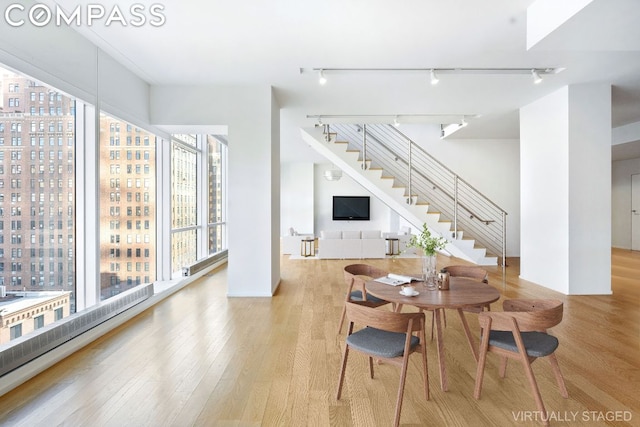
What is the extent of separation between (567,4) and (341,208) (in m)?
10.0

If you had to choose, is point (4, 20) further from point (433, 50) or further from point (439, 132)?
point (439, 132)

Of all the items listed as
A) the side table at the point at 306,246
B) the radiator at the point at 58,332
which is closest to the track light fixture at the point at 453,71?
the radiator at the point at 58,332

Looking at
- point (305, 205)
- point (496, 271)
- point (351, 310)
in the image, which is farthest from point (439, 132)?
point (351, 310)

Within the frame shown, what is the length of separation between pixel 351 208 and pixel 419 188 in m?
3.98

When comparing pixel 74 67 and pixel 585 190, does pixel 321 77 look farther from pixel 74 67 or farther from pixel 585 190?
pixel 585 190

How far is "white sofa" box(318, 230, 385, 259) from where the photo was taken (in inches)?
325

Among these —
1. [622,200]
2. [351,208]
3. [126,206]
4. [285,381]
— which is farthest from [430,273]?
[622,200]

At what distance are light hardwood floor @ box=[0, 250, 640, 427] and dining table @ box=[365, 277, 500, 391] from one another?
0.35 metres

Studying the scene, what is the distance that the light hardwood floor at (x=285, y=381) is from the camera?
209 cm

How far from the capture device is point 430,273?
9.14ft

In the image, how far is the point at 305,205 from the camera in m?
12.2

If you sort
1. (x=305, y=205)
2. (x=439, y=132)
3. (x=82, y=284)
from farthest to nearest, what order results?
(x=305, y=205) → (x=439, y=132) → (x=82, y=284)

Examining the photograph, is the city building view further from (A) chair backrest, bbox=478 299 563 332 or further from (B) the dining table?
(A) chair backrest, bbox=478 299 563 332

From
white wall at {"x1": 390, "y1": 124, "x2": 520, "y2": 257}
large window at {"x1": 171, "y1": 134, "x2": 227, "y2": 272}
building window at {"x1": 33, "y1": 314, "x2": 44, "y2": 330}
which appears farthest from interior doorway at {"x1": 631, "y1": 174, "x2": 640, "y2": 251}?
building window at {"x1": 33, "y1": 314, "x2": 44, "y2": 330}
